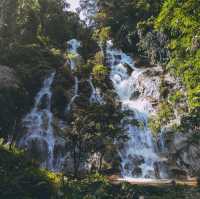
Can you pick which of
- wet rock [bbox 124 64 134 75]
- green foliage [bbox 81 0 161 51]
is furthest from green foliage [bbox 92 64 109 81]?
green foliage [bbox 81 0 161 51]

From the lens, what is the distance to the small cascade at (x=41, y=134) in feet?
75.4

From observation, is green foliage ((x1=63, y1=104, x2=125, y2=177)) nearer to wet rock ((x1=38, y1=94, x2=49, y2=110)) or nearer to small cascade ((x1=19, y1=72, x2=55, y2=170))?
small cascade ((x1=19, y1=72, x2=55, y2=170))

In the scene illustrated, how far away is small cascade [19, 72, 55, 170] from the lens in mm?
22969

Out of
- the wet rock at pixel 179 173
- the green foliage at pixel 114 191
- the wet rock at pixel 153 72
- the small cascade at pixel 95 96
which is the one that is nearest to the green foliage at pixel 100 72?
the small cascade at pixel 95 96

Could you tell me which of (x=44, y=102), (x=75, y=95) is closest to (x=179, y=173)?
(x=75, y=95)

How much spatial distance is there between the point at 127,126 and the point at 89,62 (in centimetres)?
1232

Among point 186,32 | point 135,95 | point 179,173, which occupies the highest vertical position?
point 135,95

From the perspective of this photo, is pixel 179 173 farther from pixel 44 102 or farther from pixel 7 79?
pixel 7 79

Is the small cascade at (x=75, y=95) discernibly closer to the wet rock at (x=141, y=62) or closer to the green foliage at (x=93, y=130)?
the green foliage at (x=93, y=130)

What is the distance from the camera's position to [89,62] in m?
35.6

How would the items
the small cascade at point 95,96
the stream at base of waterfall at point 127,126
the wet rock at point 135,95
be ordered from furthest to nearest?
the wet rock at point 135,95
the small cascade at point 95,96
the stream at base of waterfall at point 127,126

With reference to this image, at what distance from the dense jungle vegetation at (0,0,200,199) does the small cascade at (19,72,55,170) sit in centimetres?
70

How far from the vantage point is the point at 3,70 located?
27.8 m

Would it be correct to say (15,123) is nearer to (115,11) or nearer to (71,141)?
(71,141)
